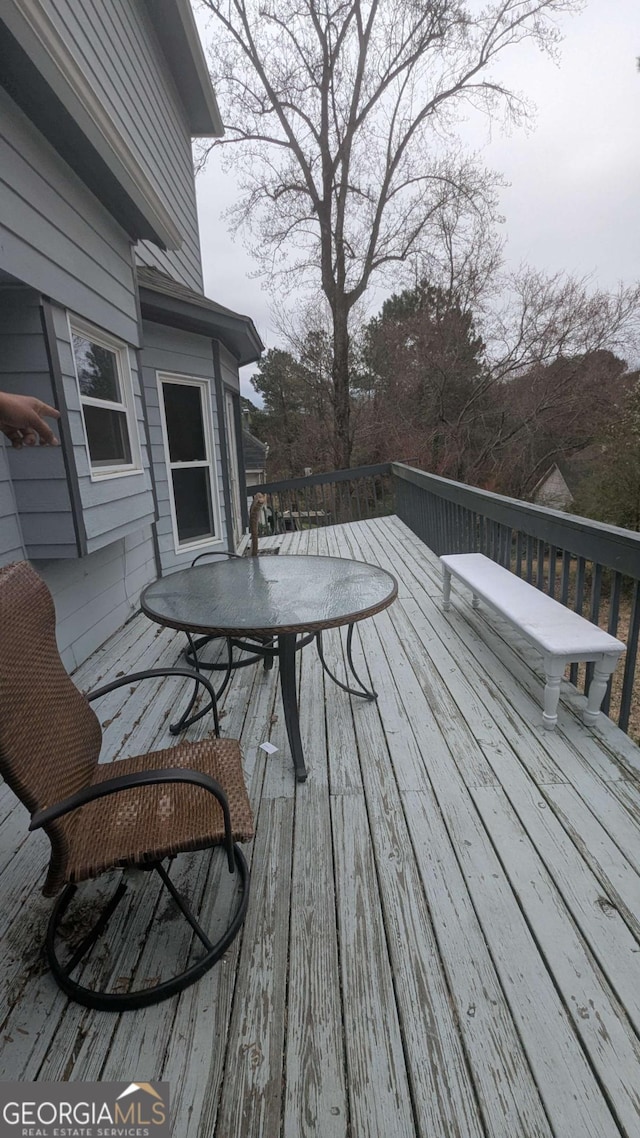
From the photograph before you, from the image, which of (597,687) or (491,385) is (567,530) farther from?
(491,385)

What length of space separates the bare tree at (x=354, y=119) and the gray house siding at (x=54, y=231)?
813 cm

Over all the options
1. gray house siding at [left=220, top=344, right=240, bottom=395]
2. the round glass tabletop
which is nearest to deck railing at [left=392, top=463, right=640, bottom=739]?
the round glass tabletop

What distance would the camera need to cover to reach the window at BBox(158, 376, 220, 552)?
15.8ft

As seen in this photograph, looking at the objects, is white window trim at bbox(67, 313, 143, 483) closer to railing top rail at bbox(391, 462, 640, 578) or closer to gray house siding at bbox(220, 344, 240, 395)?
gray house siding at bbox(220, 344, 240, 395)

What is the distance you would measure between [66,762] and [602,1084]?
1370 millimetres

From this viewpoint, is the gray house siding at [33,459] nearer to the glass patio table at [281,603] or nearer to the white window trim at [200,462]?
the glass patio table at [281,603]

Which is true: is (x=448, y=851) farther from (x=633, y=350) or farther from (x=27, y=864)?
(x=633, y=350)

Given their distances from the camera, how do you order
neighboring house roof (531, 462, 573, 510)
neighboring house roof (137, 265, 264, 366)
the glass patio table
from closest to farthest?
the glass patio table, neighboring house roof (137, 265, 264, 366), neighboring house roof (531, 462, 573, 510)

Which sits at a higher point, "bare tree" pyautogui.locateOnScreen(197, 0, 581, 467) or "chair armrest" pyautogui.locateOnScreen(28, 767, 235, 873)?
"bare tree" pyautogui.locateOnScreen(197, 0, 581, 467)

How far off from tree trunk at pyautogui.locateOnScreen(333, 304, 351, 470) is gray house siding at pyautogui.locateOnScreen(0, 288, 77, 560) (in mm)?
8991

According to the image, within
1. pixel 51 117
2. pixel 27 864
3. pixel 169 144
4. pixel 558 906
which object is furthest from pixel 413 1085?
pixel 169 144

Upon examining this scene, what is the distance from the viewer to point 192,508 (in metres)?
5.53

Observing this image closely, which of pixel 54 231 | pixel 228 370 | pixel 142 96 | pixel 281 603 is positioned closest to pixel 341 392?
pixel 228 370

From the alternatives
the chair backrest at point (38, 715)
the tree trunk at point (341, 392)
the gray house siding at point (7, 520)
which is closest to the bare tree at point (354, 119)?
the tree trunk at point (341, 392)
